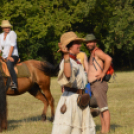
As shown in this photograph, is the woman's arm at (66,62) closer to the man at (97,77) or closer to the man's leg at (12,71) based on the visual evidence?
the man at (97,77)

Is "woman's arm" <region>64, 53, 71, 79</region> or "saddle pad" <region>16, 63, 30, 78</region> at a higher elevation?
"woman's arm" <region>64, 53, 71, 79</region>

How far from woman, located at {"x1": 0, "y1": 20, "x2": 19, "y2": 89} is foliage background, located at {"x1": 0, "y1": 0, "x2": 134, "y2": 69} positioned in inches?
869

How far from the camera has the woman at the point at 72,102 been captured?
4.50 metres

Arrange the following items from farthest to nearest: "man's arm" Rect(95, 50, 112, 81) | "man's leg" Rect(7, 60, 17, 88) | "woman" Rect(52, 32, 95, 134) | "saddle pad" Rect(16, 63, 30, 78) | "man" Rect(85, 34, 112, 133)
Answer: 1. "saddle pad" Rect(16, 63, 30, 78)
2. "man's leg" Rect(7, 60, 17, 88)
3. "man" Rect(85, 34, 112, 133)
4. "man's arm" Rect(95, 50, 112, 81)
5. "woman" Rect(52, 32, 95, 134)

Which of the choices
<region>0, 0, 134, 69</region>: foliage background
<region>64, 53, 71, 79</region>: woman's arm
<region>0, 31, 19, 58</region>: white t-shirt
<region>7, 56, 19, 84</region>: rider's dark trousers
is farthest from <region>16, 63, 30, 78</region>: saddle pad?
<region>0, 0, 134, 69</region>: foliage background

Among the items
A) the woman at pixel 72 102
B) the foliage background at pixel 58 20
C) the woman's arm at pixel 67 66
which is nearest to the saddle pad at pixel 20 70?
the woman at pixel 72 102

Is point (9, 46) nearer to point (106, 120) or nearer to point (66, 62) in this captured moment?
point (106, 120)

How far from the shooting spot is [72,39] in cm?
447

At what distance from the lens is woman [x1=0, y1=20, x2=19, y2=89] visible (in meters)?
8.31

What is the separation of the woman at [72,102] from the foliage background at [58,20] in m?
26.1

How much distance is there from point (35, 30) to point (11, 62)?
73.8 feet

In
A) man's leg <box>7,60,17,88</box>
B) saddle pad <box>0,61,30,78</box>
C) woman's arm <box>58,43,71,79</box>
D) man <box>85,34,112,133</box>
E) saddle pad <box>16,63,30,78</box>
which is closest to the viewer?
woman's arm <box>58,43,71,79</box>

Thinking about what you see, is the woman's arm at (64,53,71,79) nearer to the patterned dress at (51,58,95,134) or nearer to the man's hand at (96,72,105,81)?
the patterned dress at (51,58,95,134)

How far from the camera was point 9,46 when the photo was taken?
8383 millimetres
